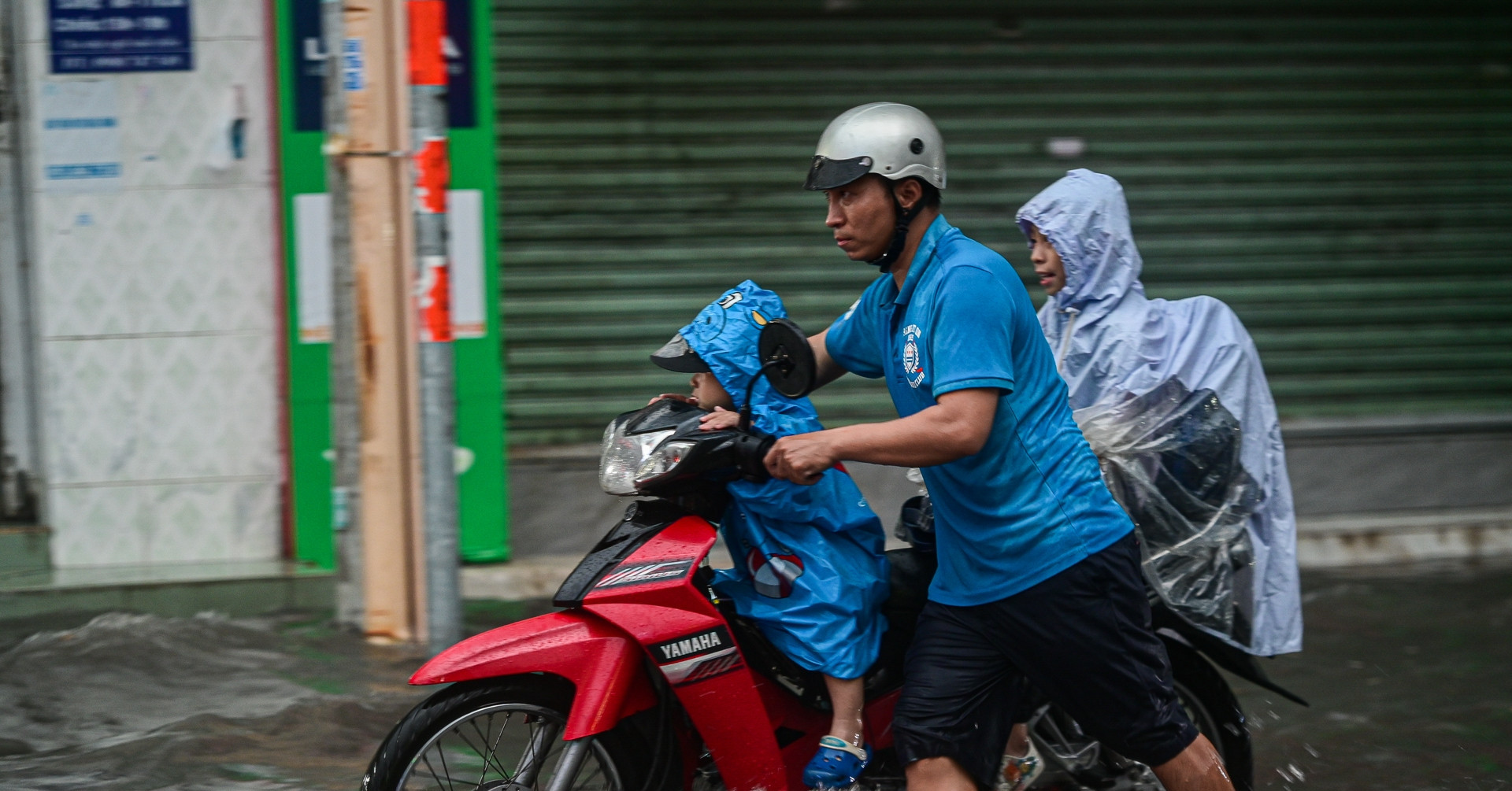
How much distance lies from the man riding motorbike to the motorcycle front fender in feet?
1.87

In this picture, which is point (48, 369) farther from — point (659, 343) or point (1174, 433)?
point (1174, 433)

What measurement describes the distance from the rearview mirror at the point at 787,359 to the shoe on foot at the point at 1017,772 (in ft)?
Answer: 3.91

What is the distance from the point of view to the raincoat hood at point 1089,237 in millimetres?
3596

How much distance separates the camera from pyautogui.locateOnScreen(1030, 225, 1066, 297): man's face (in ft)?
12.0

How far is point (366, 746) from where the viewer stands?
4.44 m

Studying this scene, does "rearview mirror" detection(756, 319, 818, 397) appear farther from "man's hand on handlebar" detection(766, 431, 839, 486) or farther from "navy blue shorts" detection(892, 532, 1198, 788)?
"navy blue shorts" detection(892, 532, 1198, 788)

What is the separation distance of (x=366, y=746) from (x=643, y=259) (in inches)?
130

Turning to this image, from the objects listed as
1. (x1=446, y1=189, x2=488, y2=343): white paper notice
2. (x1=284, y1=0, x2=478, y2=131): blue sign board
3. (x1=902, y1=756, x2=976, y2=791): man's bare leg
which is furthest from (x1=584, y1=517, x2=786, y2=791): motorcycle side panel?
(x1=446, y1=189, x2=488, y2=343): white paper notice

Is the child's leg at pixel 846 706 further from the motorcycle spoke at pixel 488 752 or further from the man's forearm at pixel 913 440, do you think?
the motorcycle spoke at pixel 488 752

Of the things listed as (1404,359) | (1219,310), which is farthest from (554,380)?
(1404,359)

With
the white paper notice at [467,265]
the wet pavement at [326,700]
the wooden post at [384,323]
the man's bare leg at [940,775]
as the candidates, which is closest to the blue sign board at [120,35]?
the wooden post at [384,323]

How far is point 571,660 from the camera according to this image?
2943 millimetres

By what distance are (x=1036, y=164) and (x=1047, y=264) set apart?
388 cm

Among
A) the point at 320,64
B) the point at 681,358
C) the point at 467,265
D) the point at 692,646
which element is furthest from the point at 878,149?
the point at 320,64
